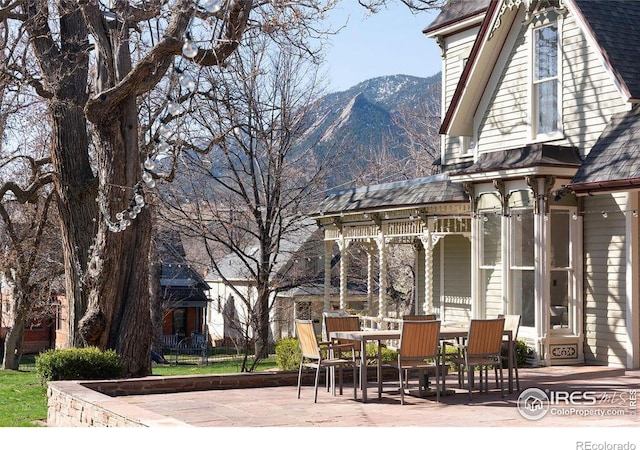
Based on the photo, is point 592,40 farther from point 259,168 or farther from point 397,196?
point 259,168

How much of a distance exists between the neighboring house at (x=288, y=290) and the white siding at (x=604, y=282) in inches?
377

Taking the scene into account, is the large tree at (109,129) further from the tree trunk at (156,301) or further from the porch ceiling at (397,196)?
the tree trunk at (156,301)

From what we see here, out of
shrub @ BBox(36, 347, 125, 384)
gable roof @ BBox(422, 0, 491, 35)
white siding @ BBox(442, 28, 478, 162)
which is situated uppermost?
gable roof @ BBox(422, 0, 491, 35)

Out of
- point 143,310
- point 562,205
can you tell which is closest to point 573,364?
A: point 562,205

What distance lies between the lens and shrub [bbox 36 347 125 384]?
556 inches

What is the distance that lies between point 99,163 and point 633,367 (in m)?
10.0

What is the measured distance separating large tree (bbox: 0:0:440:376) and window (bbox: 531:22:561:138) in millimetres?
2512

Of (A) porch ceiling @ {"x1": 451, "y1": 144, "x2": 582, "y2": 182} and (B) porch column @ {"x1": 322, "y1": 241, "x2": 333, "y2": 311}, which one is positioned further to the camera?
(B) porch column @ {"x1": 322, "y1": 241, "x2": 333, "y2": 311}

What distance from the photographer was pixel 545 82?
16.7m

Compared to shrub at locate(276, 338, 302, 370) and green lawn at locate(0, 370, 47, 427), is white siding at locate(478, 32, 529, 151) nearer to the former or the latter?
shrub at locate(276, 338, 302, 370)

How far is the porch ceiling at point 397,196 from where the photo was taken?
18.7 metres

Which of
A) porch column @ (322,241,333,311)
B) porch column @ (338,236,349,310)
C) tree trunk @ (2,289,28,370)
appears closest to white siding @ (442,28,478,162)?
porch column @ (338,236,349,310)

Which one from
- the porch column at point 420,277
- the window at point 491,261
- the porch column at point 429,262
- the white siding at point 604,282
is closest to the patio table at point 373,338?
the white siding at point 604,282

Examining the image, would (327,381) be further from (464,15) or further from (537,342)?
(464,15)
